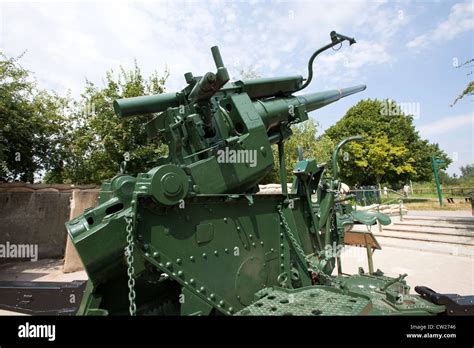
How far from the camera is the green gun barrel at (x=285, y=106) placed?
4.44 m

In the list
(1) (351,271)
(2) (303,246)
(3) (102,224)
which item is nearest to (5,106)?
(3) (102,224)

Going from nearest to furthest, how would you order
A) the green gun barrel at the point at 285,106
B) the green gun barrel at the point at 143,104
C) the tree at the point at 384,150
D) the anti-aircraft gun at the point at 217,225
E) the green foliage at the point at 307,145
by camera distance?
1. the anti-aircraft gun at the point at 217,225
2. the green gun barrel at the point at 143,104
3. the green gun barrel at the point at 285,106
4. the green foliage at the point at 307,145
5. the tree at the point at 384,150

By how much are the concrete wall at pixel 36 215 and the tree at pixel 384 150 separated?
29.8 meters

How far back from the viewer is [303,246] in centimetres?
444

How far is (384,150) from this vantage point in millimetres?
34344

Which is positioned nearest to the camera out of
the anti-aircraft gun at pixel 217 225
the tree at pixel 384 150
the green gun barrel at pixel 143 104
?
the anti-aircraft gun at pixel 217 225

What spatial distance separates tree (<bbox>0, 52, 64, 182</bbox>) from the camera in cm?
1044

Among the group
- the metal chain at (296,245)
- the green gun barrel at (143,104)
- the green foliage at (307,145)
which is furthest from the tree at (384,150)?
the green gun barrel at (143,104)

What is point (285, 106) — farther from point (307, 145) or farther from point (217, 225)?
point (307, 145)

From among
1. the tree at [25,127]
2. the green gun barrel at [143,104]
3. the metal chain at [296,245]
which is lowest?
the metal chain at [296,245]

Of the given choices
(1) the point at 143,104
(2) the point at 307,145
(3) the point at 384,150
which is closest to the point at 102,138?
(1) the point at 143,104

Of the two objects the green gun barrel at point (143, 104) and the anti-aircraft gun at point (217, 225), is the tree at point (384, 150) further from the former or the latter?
the green gun barrel at point (143, 104)

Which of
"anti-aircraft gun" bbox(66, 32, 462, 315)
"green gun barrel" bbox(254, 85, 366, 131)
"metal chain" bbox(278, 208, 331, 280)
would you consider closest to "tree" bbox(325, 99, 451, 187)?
"green gun barrel" bbox(254, 85, 366, 131)
